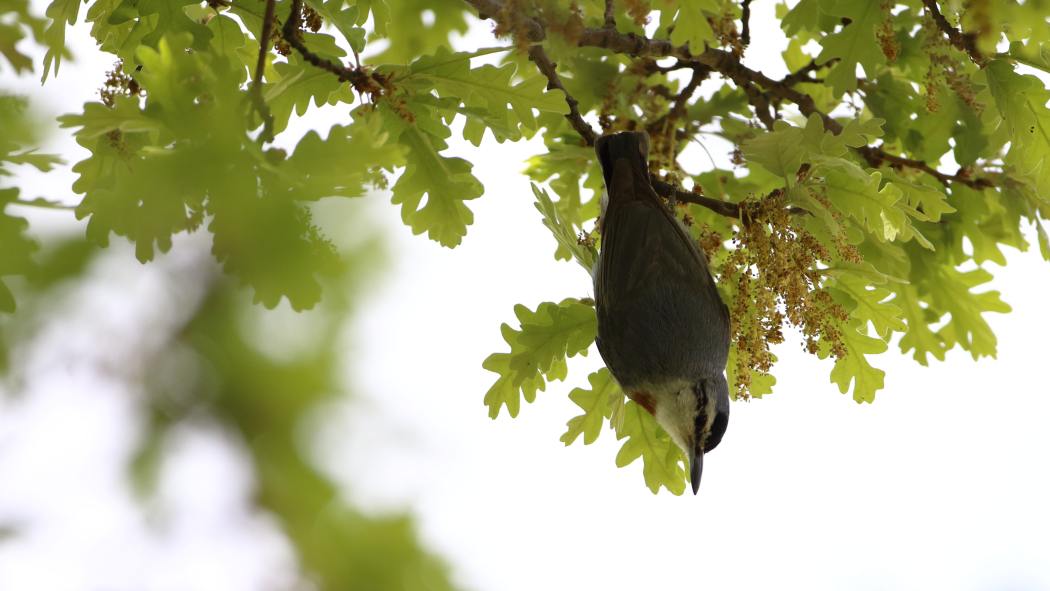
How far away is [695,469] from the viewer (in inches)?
138

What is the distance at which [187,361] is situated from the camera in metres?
1.20

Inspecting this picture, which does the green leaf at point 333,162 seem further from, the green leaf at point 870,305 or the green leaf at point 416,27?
the green leaf at point 416,27

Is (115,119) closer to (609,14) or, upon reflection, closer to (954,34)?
(609,14)

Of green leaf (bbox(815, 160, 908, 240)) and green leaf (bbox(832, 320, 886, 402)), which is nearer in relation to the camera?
green leaf (bbox(815, 160, 908, 240))

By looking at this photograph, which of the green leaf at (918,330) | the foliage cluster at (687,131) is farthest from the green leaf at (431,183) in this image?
the green leaf at (918,330)

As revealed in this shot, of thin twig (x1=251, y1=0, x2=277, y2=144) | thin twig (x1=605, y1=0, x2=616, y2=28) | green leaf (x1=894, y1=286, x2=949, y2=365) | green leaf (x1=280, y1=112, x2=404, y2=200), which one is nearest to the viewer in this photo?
green leaf (x1=280, y1=112, x2=404, y2=200)

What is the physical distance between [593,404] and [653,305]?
45 centimetres

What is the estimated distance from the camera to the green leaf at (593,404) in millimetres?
3410

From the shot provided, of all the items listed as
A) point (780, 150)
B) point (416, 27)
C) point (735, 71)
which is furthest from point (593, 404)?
point (416, 27)

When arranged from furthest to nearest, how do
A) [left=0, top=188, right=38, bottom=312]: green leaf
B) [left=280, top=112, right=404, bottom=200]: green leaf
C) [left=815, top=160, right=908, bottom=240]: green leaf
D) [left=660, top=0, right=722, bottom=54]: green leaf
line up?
[left=815, top=160, right=908, bottom=240]: green leaf, [left=660, top=0, right=722, bottom=54]: green leaf, [left=280, top=112, right=404, bottom=200]: green leaf, [left=0, top=188, right=38, bottom=312]: green leaf

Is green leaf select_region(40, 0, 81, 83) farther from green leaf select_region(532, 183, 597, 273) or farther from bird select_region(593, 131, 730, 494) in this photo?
bird select_region(593, 131, 730, 494)

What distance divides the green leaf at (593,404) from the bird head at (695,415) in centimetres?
19

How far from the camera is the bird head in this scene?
3.55m

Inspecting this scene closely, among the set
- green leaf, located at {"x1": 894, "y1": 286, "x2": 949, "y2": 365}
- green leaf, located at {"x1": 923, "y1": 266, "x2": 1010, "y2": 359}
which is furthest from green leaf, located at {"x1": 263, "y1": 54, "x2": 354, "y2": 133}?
green leaf, located at {"x1": 923, "y1": 266, "x2": 1010, "y2": 359}
